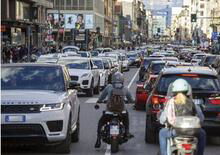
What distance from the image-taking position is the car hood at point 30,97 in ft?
34.2

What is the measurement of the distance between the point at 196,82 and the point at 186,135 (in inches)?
213

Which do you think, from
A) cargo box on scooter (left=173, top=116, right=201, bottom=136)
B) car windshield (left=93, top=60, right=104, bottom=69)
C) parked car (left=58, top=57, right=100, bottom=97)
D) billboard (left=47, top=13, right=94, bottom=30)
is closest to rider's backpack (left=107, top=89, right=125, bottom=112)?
cargo box on scooter (left=173, top=116, right=201, bottom=136)

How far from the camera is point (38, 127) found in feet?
34.1

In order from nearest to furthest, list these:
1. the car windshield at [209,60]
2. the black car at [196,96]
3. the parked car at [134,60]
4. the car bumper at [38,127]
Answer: the car bumper at [38,127]
the black car at [196,96]
the car windshield at [209,60]
the parked car at [134,60]

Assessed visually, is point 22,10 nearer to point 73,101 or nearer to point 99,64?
point 99,64

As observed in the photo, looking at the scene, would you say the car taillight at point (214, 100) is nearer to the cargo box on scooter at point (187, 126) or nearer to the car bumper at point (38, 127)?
the car bumper at point (38, 127)

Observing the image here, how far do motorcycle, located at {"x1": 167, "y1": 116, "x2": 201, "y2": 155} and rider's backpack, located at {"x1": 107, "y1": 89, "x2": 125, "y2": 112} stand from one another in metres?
3.98

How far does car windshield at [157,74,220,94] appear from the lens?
12.2 m

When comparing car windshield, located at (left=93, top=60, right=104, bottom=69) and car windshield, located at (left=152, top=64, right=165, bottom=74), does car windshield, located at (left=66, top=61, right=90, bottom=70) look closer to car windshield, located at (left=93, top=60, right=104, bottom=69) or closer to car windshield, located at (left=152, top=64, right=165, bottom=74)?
car windshield, located at (left=152, top=64, right=165, bottom=74)

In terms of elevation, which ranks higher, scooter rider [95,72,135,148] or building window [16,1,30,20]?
building window [16,1,30,20]

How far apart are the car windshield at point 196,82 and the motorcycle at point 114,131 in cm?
137

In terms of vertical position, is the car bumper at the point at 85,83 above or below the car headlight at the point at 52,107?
below

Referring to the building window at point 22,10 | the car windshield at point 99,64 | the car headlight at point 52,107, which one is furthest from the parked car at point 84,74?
the building window at point 22,10

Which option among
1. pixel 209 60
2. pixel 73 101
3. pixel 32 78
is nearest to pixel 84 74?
pixel 209 60
